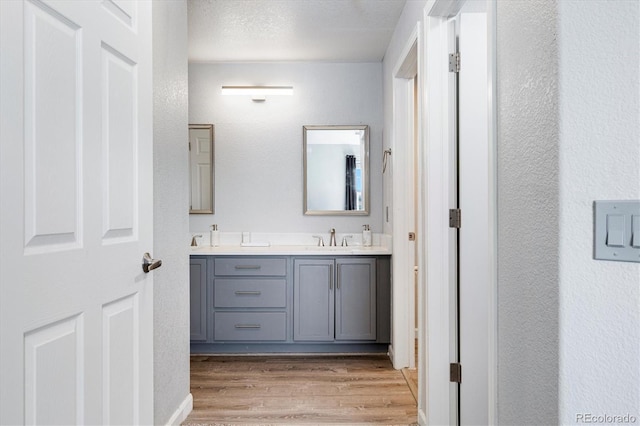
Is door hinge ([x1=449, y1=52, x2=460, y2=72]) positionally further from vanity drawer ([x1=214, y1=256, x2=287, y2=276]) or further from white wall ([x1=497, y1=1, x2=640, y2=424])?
vanity drawer ([x1=214, y1=256, x2=287, y2=276])

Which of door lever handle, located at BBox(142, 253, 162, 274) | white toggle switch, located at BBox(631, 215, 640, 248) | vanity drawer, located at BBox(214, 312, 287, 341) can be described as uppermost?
white toggle switch, located at BBox(631, 215, 640, 248)

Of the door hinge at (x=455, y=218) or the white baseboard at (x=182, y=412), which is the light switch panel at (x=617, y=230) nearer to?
the door hinge at (x=455, y=218)

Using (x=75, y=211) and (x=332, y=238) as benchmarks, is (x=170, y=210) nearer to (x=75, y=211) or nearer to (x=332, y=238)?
(x=75, y=211)

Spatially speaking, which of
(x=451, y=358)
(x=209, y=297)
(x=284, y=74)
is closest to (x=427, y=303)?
(x=451, y=358)

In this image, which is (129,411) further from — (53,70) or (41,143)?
(53,70)

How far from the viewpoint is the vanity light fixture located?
3742 mm

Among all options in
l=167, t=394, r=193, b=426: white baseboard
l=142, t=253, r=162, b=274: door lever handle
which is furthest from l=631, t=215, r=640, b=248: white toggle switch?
l=167, t=394, r=193, b=426: white baseboard

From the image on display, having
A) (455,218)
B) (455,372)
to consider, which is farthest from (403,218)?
(455,372)

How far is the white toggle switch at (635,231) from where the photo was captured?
2.68 ft

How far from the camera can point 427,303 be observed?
2066 millimetres

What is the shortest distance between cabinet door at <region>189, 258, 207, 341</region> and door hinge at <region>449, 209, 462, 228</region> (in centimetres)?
204

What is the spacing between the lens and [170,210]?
211 centimetres
